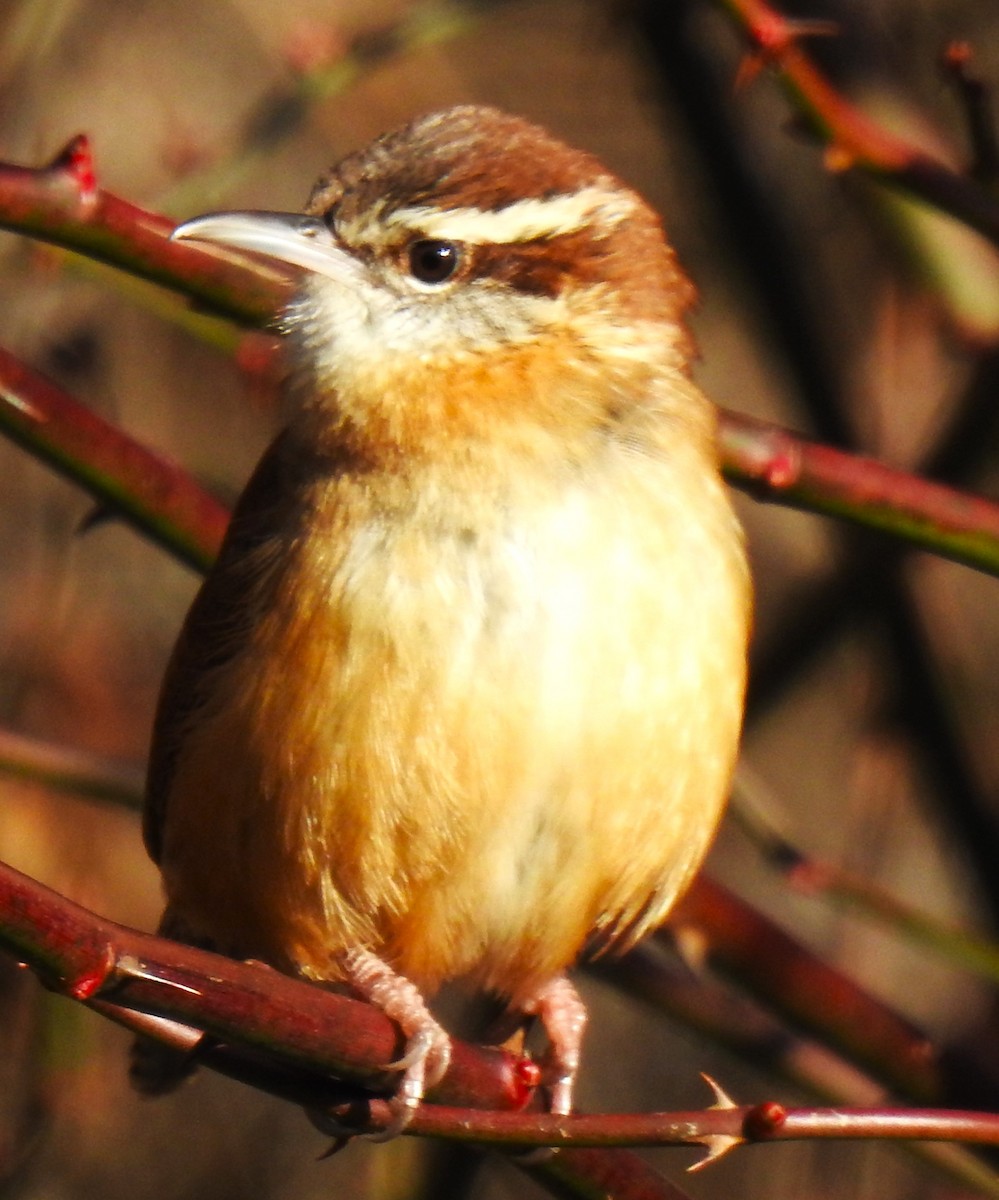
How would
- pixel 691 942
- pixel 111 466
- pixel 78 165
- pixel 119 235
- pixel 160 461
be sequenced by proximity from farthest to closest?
pixel 691 942 < pixel 160 461 < pixel 111 466 < pixel 119 235 < pixel 78 165

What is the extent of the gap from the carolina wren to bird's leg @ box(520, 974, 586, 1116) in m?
0.06

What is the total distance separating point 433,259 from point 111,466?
737 mm

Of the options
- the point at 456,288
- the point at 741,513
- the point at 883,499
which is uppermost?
the point at 456,288

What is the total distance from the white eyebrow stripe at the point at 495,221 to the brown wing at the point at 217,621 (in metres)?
0.47

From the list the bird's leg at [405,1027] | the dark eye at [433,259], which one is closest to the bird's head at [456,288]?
the dark eye at [433,259]

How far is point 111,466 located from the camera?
372 cm

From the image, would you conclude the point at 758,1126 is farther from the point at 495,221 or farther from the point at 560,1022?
the point at 495,221

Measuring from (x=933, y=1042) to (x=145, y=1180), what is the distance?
384cm

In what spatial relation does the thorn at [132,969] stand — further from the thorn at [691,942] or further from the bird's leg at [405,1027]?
the thorn at [691,942]

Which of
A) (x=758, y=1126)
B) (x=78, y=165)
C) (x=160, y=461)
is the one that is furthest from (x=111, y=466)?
(x=758, y=1126)

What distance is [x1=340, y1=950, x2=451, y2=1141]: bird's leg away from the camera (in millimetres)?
2973

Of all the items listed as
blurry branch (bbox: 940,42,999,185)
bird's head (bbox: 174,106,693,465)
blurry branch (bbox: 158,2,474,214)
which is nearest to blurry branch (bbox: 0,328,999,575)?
bird's head (bbox: 174,106,693,465)

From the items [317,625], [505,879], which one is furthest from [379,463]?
[505,879]

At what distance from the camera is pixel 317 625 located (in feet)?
11.0
